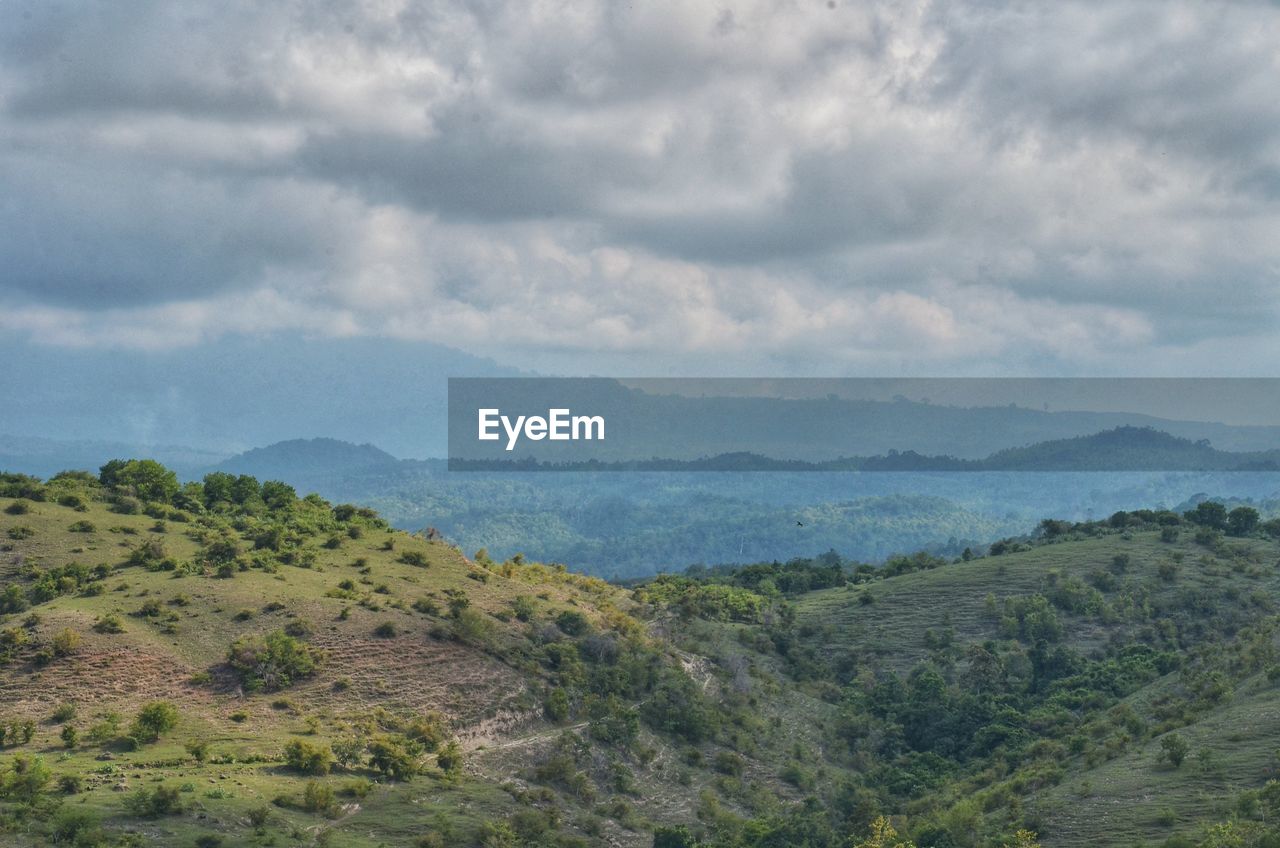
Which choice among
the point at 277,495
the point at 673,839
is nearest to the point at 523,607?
the point at 673,839

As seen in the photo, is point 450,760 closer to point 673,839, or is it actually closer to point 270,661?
point 673,839

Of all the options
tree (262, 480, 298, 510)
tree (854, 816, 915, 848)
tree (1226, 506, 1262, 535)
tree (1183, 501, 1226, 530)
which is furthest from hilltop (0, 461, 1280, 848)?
tree (1183, 501, 1226, 530)

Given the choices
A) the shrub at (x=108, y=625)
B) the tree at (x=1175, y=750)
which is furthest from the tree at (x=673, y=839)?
the shrub at (x=108, y=625)

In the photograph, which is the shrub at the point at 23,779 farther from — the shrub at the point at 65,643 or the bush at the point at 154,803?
the shrub at the point at 65,643

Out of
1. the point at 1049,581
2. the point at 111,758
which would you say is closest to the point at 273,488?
the point at 111,758

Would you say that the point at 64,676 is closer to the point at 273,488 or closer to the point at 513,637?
the point at 513,637

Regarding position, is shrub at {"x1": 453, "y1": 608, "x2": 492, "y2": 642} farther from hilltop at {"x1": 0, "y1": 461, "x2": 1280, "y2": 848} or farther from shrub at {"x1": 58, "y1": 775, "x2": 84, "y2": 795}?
shrub at {"x1": 58, "y1": 775, "x2": 84, "y2": 795}
